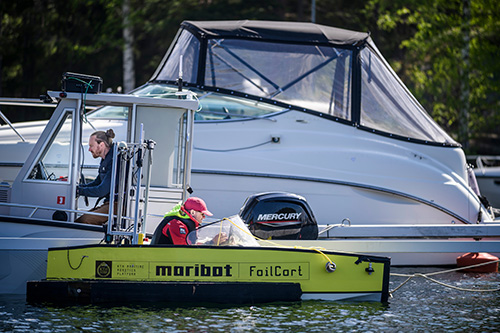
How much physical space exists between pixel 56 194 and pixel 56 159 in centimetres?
41

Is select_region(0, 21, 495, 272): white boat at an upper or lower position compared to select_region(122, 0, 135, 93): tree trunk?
lower

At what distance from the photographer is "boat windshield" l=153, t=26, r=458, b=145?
10703 mm

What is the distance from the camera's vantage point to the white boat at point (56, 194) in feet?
26.3

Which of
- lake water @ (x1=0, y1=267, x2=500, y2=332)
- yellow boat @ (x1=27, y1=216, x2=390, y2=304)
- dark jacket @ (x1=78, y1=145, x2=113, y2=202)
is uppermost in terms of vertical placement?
dark jacket @ (x1=78, y1=145, x2=113, y2=202)

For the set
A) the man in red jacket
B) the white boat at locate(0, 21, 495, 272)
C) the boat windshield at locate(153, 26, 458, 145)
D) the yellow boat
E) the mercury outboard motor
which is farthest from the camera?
the boat windshield at locate(153, 26, 458, 145)

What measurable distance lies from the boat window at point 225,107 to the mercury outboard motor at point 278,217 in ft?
6.16

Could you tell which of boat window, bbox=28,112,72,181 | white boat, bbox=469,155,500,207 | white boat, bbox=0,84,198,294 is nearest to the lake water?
white boat, bbox=0,84,198,294

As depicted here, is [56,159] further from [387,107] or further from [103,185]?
[387,107]

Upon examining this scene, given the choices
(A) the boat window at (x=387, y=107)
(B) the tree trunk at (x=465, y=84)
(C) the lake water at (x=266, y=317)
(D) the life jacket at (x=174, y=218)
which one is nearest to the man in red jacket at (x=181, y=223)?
(D) the life jacket at (x=174, y=218)

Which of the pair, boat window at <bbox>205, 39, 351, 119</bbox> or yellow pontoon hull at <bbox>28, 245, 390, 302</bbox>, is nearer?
yellow pontoon hull at <bbox>28, 245, 390, 302</bbox>

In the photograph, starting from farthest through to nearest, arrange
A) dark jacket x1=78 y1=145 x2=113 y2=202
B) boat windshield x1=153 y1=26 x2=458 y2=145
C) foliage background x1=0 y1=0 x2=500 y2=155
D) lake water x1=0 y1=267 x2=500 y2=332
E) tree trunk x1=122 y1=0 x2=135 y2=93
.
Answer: tree trunk x1=122 y1=0 x2=135 y2=93
foliage background x1=0 y1=0 x2=500 y2=155
boat windshield x1=153 y1=26 x2=458 y2=145
dark jacket x1=78 y1=145 x2=113 y2=202
lake water x1=0 y1=267 x2=500 y2=332

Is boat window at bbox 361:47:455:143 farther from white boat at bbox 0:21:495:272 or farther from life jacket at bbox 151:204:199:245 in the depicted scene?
life jacket at bbox 151:204:199:245

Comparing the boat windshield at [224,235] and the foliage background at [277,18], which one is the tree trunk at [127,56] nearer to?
the foliage background at [277,18]

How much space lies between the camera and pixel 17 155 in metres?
9.60
